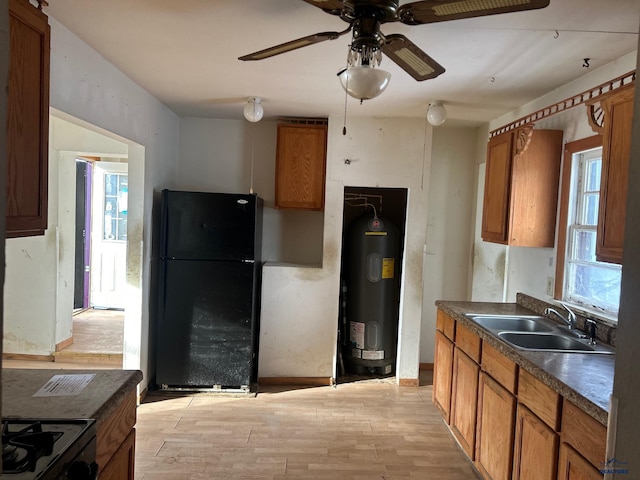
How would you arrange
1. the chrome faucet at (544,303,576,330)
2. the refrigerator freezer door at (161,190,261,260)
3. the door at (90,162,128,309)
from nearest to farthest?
the chrome faucet at (544,303,576,330) → the refrigerator freezer door at (161,190,261,260) → the door at (90,162,128,309)

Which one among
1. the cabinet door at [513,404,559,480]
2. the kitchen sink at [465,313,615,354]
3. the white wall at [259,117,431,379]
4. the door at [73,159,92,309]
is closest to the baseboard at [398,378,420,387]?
the white wall at [259,117,431,379]

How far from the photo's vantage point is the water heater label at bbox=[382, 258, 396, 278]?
393 centimetres

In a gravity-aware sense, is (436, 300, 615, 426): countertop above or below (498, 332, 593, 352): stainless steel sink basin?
above

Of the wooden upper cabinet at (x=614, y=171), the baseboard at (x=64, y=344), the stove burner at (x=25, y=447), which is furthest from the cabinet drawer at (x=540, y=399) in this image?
the baseboard at (x=64, y=344)

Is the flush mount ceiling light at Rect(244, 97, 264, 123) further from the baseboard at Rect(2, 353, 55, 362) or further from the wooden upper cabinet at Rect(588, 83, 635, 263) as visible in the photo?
the baseboard at Rect(2, 353, 55, 362)

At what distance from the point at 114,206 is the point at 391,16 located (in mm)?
5513

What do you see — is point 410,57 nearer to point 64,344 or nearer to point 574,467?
point 574,467

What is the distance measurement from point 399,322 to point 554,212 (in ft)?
5.36

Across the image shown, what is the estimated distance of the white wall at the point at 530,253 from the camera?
2430 mm

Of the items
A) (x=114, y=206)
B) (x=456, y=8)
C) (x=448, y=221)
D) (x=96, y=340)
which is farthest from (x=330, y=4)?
(x=114, y=206)

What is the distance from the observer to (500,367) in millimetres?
2105

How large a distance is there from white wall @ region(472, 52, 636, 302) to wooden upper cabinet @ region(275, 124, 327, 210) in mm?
1480

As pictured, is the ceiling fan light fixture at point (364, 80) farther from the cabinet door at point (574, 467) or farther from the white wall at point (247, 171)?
the white wall at point (247, 171)

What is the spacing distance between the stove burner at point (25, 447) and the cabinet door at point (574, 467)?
1.57 m
